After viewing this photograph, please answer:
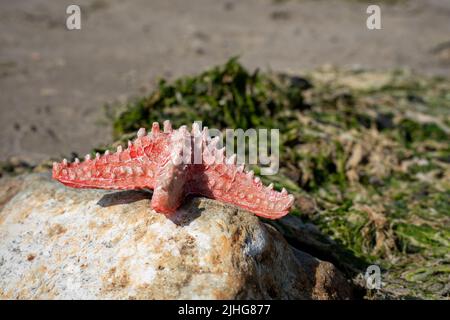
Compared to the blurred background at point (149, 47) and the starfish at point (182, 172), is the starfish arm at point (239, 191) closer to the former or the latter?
the starfish at point (182, 172)

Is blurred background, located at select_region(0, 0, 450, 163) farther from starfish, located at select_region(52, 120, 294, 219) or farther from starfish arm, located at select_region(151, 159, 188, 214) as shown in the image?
starfish arm, located at select_region(151, 159, 188, 214)

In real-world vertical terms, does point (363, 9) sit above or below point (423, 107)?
above

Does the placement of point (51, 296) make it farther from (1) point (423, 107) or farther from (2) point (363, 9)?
(2) point (363, 9)

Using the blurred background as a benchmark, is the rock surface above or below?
below

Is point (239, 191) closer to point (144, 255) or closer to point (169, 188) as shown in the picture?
point (169, 188)

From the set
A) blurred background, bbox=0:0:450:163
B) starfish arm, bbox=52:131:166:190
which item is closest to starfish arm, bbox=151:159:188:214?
starfish arm, bbox=52:131:166:190

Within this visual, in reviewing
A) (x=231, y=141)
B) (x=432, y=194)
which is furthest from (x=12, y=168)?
(x=432, y=194)
